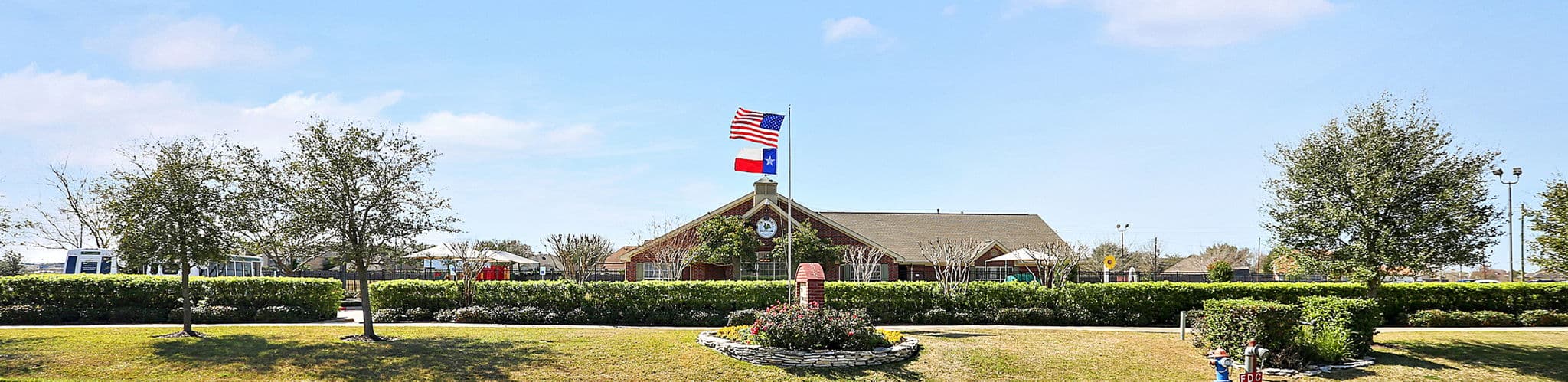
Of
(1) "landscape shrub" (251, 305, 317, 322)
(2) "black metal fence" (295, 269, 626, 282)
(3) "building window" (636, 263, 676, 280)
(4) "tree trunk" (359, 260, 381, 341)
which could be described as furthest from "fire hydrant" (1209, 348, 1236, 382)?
(3) "building window" (636, 263, 676, 280)

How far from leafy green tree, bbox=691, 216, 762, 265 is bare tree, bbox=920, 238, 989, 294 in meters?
7.00

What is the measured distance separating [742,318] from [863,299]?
3124 millimetres

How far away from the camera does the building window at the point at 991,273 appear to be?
1568 inches

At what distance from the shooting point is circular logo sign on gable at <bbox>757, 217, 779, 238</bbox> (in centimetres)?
3647

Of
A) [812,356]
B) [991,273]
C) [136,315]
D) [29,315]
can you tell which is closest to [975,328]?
[812,356]

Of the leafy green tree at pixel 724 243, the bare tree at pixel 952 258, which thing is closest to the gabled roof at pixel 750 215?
the leafy green tree at pixel 724 243

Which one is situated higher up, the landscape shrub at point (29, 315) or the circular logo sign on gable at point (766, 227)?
the circular logo sign on gable at point (766, 227)

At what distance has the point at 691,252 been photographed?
116ft

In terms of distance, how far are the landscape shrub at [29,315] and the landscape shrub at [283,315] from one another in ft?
13.6

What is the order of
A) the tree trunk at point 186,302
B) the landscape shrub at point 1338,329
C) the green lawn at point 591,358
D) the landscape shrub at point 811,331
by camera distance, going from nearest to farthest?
the green lawn at point 591,358 → the landscape shrub at point 811,331 → the landscape shrub at point 1338,329 → the tree trunk at point 186,302

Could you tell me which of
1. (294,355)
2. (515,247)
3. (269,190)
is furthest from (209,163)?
(515,247)

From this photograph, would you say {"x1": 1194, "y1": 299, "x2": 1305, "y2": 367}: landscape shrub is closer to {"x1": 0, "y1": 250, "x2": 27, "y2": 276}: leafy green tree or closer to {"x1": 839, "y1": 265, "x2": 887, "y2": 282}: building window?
{"x1": 839, "y1": 265, "x2": 887, "y2": 282}: building window

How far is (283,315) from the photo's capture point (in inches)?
854

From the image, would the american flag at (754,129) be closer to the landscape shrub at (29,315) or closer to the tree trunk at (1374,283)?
the tree trunk at (1374,283)
